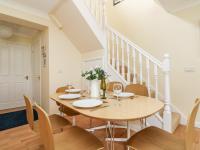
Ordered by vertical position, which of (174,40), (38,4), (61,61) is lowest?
(61,61)

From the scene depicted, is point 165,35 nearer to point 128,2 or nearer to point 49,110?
point 128,2

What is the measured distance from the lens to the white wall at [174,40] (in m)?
2.58

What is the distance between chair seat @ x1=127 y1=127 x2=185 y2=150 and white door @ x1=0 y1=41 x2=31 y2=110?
443cm

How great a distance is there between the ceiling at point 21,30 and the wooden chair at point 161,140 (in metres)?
4.15

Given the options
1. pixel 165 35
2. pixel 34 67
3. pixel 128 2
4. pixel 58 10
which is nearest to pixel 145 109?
pixel 165 35

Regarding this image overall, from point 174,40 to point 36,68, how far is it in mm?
3878

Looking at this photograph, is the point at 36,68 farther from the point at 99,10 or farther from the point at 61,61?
the point at 99,10

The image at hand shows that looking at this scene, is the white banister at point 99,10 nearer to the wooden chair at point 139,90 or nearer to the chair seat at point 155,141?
the wooden chair at point 139,90

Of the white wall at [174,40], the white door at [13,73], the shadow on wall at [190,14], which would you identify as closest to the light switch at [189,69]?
the white wall at [174,40]

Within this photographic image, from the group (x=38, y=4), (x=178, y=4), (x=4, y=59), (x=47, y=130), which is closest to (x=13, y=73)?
(x=4, y=59)

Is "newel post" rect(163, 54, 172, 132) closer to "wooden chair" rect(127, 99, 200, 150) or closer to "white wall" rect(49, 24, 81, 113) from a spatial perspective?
"wooden chair" rect(127, 99, 200, 150)

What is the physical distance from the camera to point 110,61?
10.4 feet

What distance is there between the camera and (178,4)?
8.40 feet

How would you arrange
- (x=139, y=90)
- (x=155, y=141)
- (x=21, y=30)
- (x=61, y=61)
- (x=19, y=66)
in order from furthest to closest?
(x=19, y=66), (x=21, y=30), (x=61, y=61), (x=139, y=90), (x=155, y=141)
